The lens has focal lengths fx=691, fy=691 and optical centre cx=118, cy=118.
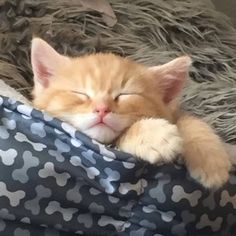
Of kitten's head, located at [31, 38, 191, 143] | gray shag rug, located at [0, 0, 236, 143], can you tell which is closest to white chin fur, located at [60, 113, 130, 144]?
kitten's head, located at [31, 38, 191, 143]

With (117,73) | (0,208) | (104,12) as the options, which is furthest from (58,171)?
(104,12)

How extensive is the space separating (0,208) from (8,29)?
737 millimetres

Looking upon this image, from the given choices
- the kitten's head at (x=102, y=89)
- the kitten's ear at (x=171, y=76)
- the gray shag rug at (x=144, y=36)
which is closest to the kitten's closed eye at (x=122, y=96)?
the kitten's head at (x=102, y=89)

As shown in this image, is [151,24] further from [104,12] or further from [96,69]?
[96,69]

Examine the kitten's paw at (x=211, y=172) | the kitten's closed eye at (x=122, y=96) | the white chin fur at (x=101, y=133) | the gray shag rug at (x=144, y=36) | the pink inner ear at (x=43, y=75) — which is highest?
the kitten's paw at (x=211, y=172)

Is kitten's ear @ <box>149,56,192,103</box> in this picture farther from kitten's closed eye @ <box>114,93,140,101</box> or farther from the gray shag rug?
the gray shag rug

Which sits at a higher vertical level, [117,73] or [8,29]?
[117,73]

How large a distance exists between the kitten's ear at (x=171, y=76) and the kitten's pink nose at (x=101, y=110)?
185mm

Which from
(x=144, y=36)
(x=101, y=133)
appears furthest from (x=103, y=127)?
(x=144, y=36)

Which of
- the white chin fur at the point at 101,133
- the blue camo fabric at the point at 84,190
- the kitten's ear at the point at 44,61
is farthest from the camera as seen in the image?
the kitten's ear at the point at 44,61

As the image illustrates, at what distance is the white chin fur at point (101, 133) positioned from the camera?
45.0 inches

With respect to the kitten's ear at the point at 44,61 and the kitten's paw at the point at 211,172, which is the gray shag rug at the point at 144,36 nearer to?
the kitten's ear at the point at 44,61

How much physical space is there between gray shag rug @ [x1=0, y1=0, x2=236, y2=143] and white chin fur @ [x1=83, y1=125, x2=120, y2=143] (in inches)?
17.1

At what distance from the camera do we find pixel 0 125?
1097 millimetres
